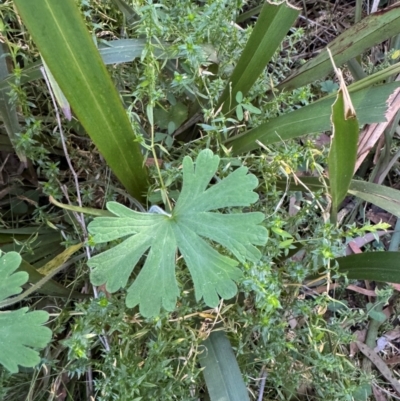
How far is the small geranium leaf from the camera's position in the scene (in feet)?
2.08

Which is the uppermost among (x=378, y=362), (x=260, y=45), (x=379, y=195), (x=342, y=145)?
(x=260, y=45)

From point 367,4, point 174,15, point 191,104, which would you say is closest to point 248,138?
point 191,104

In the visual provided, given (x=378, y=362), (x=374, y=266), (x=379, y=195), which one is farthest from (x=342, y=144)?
(x=378, y=362)

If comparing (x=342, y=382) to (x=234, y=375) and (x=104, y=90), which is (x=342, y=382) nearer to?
(x=234, y=375)

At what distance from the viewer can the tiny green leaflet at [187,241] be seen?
663 millimetres

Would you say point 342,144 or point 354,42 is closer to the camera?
point 342,144

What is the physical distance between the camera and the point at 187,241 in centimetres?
68

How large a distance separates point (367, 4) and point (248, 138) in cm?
79

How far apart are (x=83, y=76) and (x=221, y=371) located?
580mm

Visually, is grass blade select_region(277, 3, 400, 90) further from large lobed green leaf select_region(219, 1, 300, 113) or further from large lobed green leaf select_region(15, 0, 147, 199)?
large lobed green leaf select_region(15, 0, 147, 199)

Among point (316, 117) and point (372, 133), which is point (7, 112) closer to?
point (316, 117)

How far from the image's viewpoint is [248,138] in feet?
2.93

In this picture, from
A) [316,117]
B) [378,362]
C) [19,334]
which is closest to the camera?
[19,334]

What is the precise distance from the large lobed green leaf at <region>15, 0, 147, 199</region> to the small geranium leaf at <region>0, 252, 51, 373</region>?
264 millimetres
